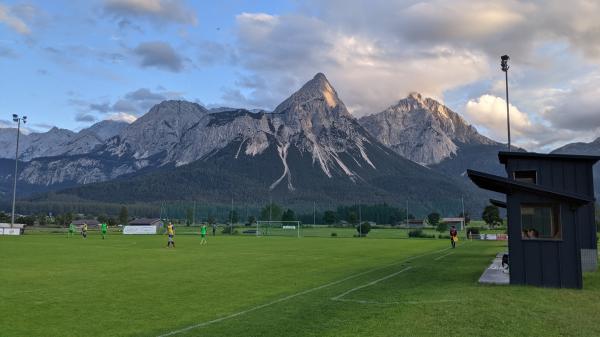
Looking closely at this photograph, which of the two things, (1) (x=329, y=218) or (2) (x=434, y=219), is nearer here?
(2) (x=434, y=219)

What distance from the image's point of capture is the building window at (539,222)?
16719mm

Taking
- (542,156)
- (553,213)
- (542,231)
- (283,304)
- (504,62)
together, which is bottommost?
(283,304)

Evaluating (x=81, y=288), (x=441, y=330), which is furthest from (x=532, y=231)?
(x=81, y=288)

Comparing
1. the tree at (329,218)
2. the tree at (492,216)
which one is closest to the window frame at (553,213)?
the tree at (492,216)

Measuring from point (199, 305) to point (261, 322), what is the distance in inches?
120

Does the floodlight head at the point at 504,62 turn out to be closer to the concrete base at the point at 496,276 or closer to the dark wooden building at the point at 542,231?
the dark wooden building at the point at 542,231

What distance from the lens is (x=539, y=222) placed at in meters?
16.9

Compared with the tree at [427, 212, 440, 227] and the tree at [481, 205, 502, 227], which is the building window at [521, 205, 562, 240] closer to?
the tree at [481, 205, 502, 227]

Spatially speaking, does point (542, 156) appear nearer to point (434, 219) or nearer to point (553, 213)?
point (553, 213)

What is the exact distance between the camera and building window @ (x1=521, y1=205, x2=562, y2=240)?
54.9 feet

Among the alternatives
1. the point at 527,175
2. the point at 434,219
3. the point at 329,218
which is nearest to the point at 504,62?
the point at 527,175

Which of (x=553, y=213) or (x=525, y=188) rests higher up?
(x=525, y=188)

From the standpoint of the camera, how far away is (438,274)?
21.7 meters

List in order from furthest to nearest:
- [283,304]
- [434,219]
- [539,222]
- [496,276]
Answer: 1. [434,219]
2. [496,276]
3. [539,222]
4. [283,304]
